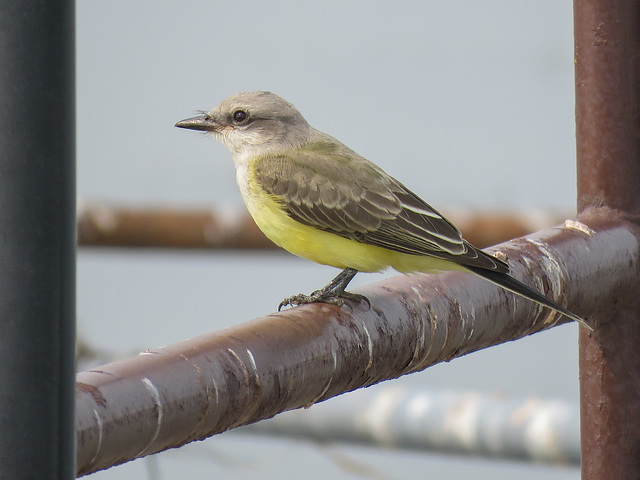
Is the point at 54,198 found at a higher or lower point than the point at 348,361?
higher

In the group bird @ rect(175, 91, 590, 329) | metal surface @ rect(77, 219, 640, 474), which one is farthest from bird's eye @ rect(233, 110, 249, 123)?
metal surface @ rect(77, 219, 640, 474)

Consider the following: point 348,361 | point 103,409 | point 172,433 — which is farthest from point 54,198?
point 348,361

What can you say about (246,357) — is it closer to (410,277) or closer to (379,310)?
(379,310)

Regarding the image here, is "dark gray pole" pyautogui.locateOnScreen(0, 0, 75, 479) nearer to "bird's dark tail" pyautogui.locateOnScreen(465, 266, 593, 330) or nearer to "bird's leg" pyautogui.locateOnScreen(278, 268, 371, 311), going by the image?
"bird's leg" pyautogui.locateOnScreen(278, 268, 371, 311)

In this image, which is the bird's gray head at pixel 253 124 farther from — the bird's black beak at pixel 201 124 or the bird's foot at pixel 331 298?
the bird's foot at pixel 331 298

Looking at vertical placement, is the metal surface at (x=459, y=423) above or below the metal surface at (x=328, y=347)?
below

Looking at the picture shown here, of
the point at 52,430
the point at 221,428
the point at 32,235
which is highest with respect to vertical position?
the point at 32,235

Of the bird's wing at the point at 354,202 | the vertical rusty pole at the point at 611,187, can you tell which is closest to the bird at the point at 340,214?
the bird's wing at the point at 354,202
